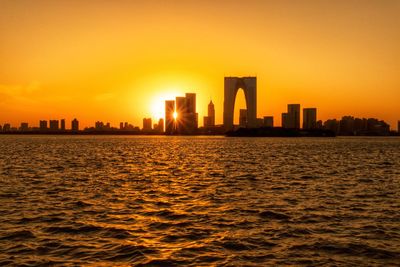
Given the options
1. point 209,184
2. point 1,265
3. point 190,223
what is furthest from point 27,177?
point 1,265

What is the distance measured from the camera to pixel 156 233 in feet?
73.5

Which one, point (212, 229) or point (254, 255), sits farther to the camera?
point (212, 229)

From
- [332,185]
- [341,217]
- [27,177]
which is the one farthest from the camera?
[27,177]

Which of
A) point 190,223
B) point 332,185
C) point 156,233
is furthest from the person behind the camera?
point 332,185

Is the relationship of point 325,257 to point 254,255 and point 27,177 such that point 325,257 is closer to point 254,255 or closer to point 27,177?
point 254,255

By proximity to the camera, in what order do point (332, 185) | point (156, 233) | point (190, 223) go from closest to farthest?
1. point (156, 233)
2. point (190, 223)
3. point (332, 185)

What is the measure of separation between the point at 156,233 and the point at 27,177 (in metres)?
31.1

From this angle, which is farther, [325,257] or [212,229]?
[212,229]

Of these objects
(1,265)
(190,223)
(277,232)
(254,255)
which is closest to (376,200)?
(277,232)

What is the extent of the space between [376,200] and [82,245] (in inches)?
890

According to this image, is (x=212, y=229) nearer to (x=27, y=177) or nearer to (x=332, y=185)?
(x=332, y=185)

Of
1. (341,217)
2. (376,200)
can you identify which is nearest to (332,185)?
(376,200)

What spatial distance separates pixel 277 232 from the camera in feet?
74.2

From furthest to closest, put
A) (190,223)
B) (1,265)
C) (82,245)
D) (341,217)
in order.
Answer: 1. (341,217)
2. (190,223)
3. (82,245)
4. (1,265)
